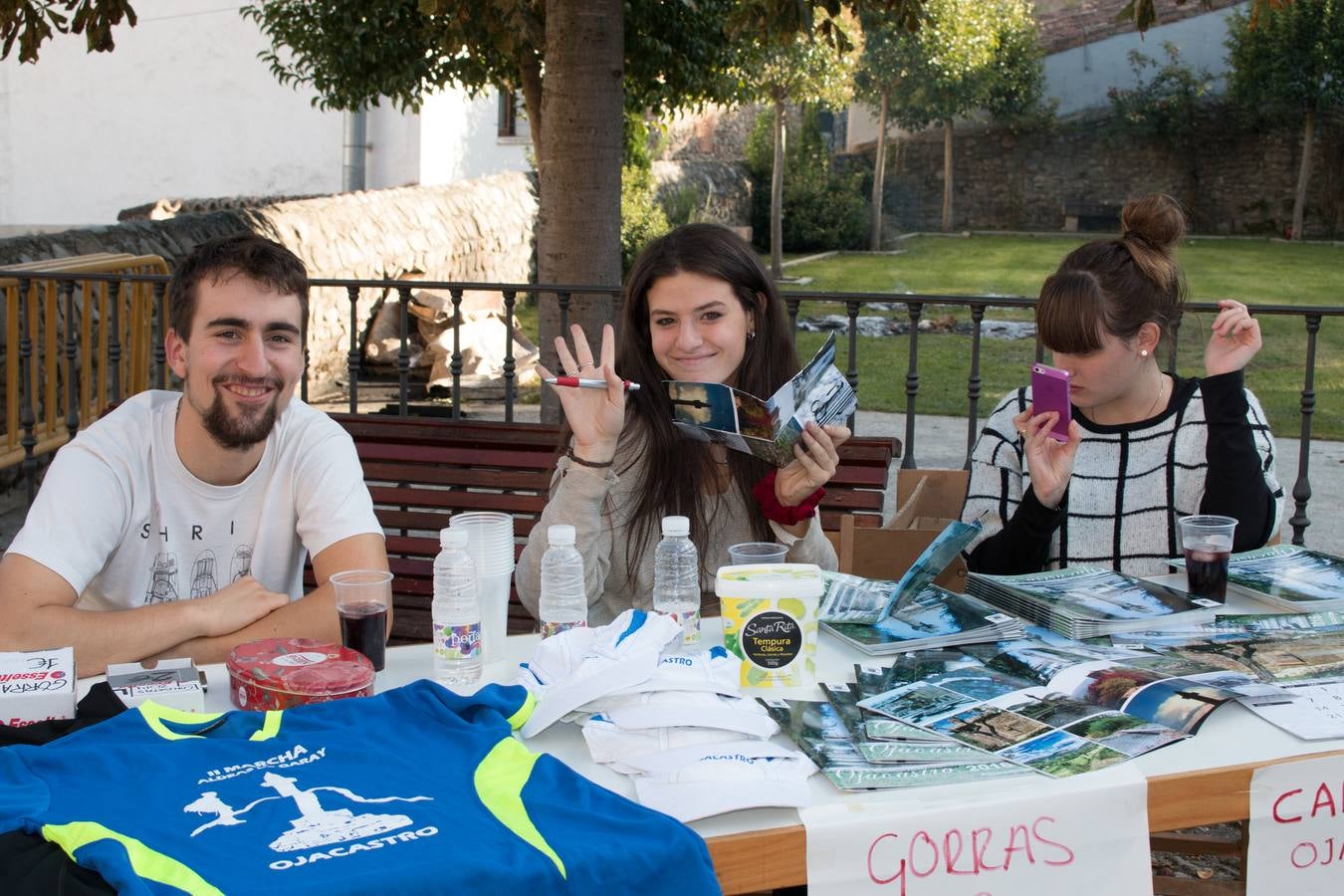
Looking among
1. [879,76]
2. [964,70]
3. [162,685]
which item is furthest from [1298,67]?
[162,685]

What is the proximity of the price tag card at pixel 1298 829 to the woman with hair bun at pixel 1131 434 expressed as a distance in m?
1.04

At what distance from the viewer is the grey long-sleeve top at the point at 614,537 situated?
8.36 feet

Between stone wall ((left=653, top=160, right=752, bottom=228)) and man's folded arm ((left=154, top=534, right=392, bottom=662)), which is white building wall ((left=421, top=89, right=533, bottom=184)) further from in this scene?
man's folded arm ((left=154, top=534, right=392, bottom=662))

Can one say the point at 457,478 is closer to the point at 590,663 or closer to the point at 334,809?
the point at 590,663

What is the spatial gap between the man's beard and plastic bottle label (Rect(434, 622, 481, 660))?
0.79 meters

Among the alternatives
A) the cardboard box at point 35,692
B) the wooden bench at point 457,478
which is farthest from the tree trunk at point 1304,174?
the cardboard box at point 35,692

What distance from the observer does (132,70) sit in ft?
74.2

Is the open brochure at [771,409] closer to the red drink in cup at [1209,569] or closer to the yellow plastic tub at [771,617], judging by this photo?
the yellow plastic tub at [771,617]

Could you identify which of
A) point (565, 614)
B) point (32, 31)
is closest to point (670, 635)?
point (565, 614)

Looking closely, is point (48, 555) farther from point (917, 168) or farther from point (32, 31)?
point (917, 168)

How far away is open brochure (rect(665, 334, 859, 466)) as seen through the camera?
2400 mm

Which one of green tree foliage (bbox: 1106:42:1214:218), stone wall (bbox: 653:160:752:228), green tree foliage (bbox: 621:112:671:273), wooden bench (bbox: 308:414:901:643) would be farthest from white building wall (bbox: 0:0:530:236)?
wooden bench (bbox: 308:414:901:643)

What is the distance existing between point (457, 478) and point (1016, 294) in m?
14.7

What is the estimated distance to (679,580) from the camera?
2225 mm
